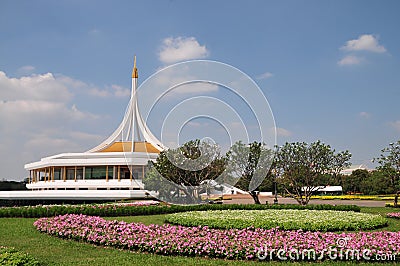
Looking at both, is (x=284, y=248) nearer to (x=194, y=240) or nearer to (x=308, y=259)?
(x=308, y=259)

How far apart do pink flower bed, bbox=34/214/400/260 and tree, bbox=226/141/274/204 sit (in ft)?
42.6

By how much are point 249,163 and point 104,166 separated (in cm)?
1412

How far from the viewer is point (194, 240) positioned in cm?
720

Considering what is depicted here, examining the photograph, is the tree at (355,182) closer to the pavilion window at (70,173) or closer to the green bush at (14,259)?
the pavilion window at (70,173)

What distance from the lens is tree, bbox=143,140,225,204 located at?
70.2 ft

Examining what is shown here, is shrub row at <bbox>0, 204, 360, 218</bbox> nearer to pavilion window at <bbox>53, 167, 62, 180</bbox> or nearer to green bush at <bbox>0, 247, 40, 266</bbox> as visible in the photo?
green bush at <bbox>0, 247, 40, 266</bbox>

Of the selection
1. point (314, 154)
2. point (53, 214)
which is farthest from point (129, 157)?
point (53, 214)

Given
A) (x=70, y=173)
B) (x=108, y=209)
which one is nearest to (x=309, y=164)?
(x=108, y=209)

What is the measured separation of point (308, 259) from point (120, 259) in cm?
298

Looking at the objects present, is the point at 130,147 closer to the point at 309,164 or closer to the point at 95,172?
the point at 95,172

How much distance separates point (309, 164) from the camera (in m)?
19.8

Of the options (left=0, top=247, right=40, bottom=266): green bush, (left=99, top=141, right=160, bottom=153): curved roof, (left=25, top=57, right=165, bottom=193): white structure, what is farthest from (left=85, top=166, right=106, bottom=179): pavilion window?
(left=0, top=247, right=40, bottom=266): green bush

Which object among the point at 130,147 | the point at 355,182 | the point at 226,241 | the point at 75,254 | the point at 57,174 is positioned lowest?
the point at 75,254

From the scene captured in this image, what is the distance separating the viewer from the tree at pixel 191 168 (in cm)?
2141
